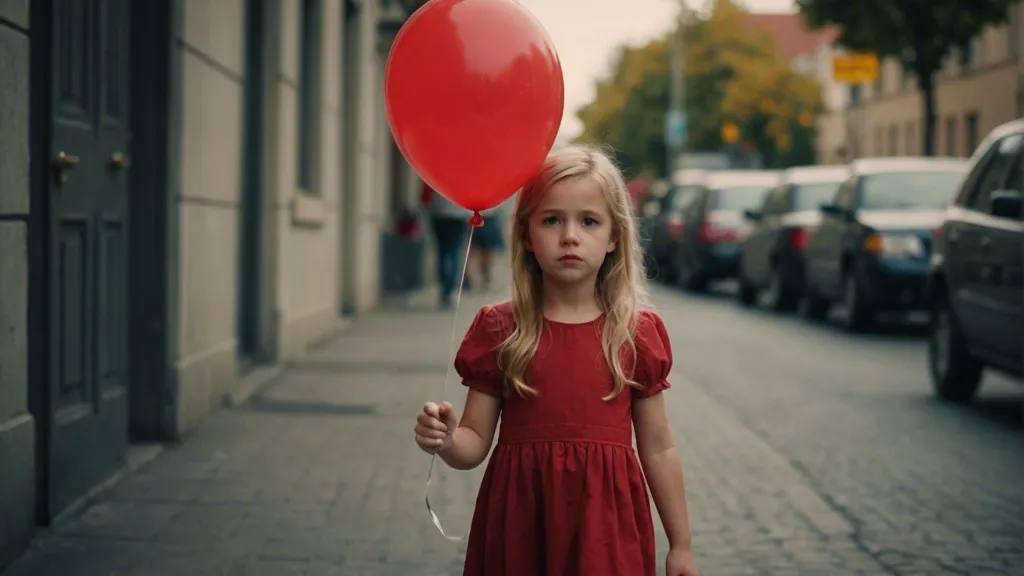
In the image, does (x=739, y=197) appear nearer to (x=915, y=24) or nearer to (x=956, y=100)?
(x=915, y=24)

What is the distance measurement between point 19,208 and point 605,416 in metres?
2.64

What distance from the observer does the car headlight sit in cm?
1478

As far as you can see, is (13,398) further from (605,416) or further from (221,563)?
(605,416)

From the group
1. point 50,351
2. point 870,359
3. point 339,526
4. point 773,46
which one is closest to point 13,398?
point 50,351

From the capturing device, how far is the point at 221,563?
5277mm

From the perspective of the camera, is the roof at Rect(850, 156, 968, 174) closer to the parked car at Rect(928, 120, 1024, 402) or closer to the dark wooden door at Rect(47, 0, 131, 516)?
the parked car at Rect(928, 120, 1024, 402)

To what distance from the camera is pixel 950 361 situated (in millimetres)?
9969

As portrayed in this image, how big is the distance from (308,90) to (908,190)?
6.03 m

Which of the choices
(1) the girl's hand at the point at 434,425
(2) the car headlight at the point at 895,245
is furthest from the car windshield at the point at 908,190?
(1) the girl's hand at the point at 434,425

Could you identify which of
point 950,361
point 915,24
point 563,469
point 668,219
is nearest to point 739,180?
point 668,219

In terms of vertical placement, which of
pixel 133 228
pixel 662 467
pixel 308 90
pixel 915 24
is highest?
pixel 915 24

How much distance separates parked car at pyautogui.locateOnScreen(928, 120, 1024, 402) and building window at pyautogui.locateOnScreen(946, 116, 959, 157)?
135ft

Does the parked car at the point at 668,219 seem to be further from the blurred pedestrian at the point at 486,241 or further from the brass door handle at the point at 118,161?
the brass door handle at the point at 118,161

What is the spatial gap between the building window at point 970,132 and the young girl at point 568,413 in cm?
4640
